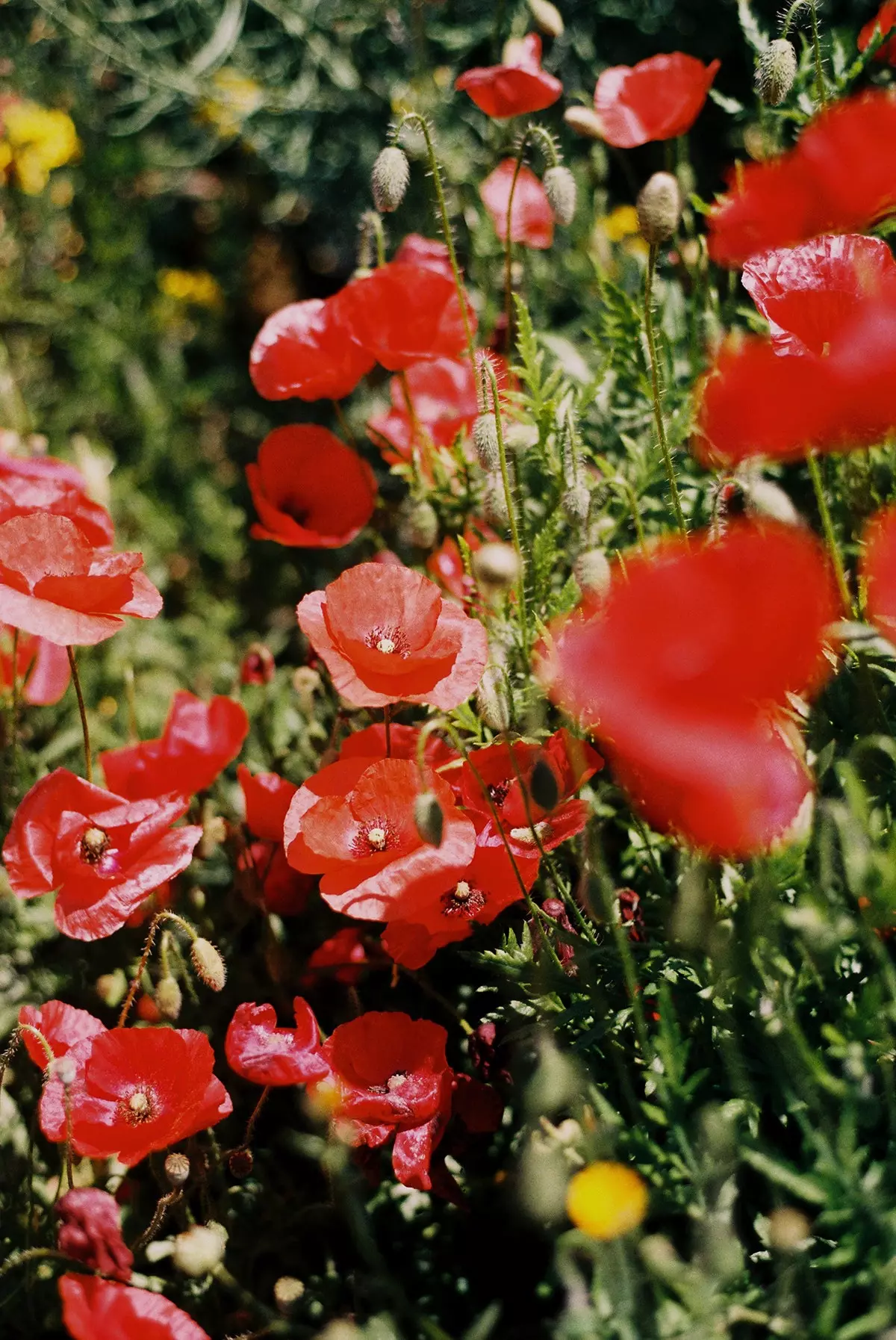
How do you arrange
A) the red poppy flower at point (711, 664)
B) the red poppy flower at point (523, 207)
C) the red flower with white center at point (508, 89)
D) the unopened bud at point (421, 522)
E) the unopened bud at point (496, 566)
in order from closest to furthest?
1. the red poppy flower at point (711, 664)
2. the unopened bud at point (496, 566)
3. the red flower with white center at point (508, 89)
4. the unopened bud at point (421, 522)
5. the red poppy flower at point (523, 207)

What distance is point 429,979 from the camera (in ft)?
5.00

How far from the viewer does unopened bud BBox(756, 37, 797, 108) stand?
126 cm

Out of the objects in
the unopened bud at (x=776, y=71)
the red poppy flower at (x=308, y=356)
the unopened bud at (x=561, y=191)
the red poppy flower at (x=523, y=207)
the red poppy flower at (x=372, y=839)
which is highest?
the unopened bud at (x=776, y=71)

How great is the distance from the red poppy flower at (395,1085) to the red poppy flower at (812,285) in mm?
845

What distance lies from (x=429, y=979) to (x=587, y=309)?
135 cm

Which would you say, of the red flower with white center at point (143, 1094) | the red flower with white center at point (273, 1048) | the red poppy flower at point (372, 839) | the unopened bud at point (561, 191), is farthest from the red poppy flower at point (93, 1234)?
the unopened bud at point (561, 191)

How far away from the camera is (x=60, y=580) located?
4.02ft

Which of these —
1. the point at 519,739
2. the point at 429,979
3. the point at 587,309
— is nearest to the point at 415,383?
the point at 587,309

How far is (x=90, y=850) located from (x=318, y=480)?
2.06 ft

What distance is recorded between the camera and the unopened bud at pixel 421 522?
5.31ft

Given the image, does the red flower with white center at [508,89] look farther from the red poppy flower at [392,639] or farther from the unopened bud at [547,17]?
the red poppy flower at [392,639]

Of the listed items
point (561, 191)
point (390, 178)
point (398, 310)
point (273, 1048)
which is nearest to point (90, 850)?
point (273, 1048)

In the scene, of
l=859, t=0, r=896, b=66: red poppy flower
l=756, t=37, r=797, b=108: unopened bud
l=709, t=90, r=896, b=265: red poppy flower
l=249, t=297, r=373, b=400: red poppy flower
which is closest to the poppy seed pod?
l=709, t=90, r=896, b=265: red poppy flower

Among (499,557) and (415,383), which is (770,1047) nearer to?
(499,557)
